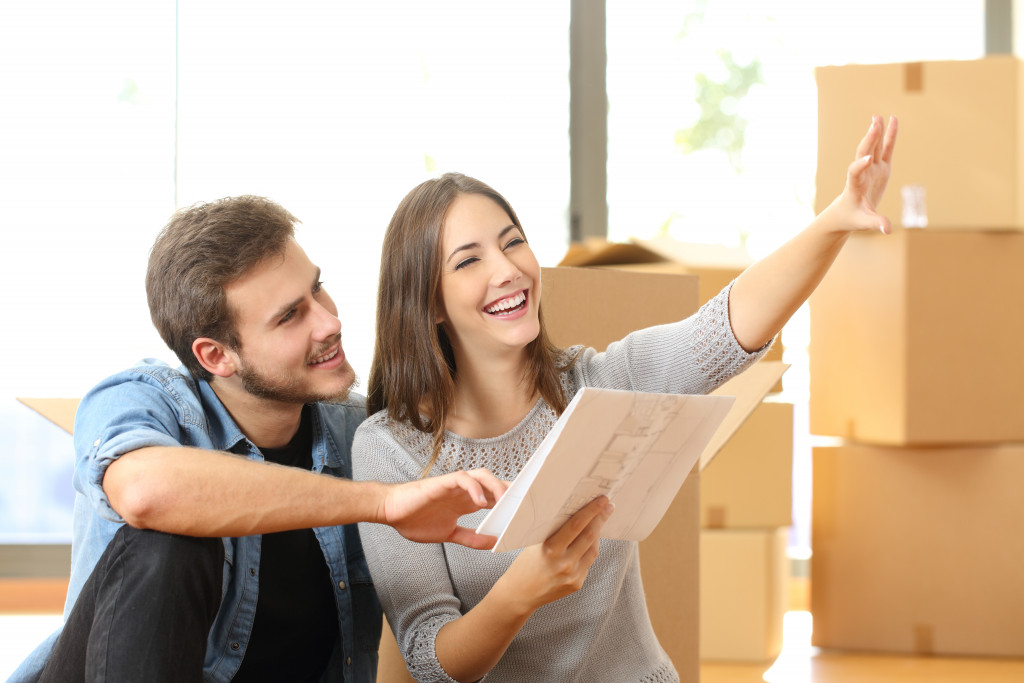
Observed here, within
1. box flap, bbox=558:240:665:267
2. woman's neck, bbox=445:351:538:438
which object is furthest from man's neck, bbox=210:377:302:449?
box flap, bbox=558:240:665:267

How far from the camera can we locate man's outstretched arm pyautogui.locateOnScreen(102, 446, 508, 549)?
93cm

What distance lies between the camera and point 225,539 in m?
1.12

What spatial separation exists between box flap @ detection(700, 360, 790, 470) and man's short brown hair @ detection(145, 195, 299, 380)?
0.71 metres

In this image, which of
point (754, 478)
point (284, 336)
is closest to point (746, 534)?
point (754, 478)

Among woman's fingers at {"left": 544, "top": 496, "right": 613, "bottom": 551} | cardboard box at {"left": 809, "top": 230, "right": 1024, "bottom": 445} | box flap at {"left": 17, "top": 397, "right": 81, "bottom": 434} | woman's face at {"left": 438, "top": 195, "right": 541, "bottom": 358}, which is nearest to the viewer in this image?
woman's fingers at {"left": 544, "top": 496, "right": 613, "bottom": 551}

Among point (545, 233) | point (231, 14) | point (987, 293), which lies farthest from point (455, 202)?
point (231, 14)

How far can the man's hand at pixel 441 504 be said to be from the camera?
0.93m

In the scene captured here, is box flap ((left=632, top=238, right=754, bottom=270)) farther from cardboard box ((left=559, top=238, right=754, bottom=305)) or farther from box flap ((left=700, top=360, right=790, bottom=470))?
box flap ((left=700, top=360, right=790, bottom=470))

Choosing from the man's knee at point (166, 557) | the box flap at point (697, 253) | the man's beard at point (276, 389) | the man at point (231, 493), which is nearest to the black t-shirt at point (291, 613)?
the man at point (231, 493)

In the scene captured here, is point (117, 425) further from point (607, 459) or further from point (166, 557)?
point (607, 459)

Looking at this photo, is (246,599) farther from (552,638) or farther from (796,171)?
(796,171)

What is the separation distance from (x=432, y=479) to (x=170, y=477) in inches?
10.3

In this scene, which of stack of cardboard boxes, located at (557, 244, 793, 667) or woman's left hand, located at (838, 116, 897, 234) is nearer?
woman's left hand, located at (838, 116, 897, 234)

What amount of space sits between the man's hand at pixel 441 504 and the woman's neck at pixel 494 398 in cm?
20
